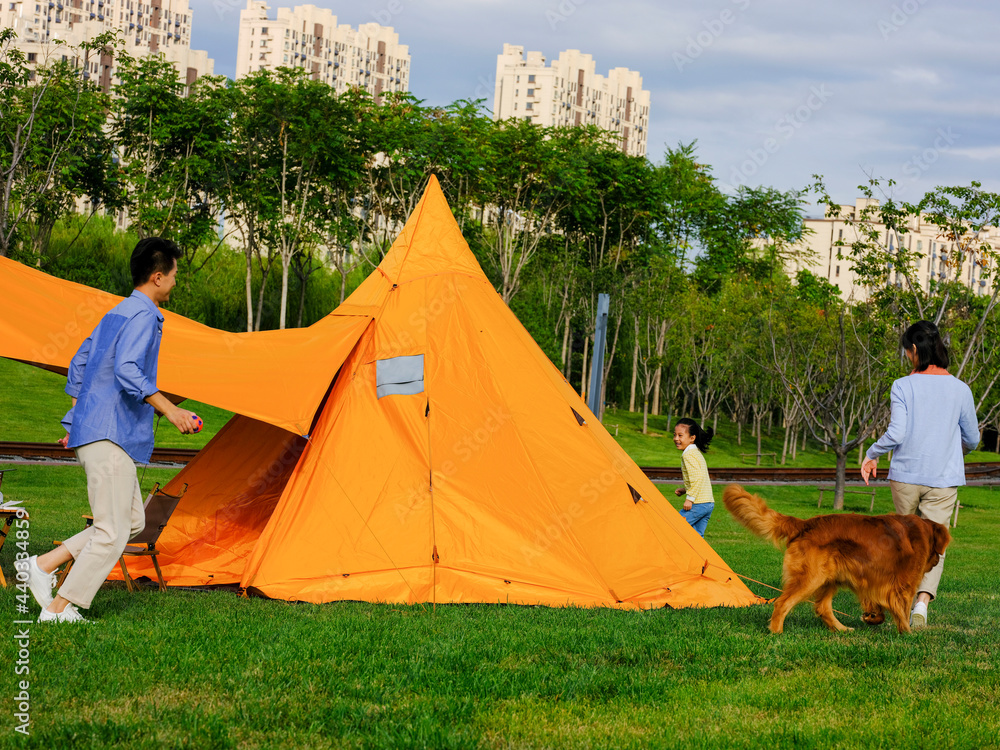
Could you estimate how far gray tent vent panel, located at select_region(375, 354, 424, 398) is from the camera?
8.45 meters

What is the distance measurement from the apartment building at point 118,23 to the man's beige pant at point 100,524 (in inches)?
4052

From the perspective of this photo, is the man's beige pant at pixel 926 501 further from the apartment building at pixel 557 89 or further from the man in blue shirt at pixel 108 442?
the apartment building at pixel 557 89

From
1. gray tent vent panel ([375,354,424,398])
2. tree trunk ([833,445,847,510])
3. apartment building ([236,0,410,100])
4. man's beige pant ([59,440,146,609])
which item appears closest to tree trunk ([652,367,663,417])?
tree trunk ([833,445,847,510])

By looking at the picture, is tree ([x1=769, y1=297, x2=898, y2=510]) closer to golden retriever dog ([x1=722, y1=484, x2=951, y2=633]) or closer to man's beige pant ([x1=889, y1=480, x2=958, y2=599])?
man's beige pant ([x1=889, y1=480, x2=958, y2=599])

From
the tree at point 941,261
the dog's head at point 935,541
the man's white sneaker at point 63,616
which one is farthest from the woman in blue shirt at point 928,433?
the tree at point 941,261

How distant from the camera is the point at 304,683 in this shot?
494 centimetres

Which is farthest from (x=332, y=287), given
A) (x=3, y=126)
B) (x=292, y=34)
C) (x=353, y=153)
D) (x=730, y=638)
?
(x=292, y=34)

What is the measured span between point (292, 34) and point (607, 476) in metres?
145

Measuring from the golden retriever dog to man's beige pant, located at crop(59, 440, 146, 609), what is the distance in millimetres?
3947

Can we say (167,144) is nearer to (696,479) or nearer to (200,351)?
(200,351)

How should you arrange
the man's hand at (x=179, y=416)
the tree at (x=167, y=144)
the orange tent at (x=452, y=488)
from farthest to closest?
1. the tree at (x=167, y=144)
2. the orange tent at (x=452, y=488)
3. the man's hand at (x=179, y=416)

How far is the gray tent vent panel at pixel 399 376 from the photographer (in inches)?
333

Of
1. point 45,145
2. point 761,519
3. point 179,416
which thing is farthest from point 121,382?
point 45,145

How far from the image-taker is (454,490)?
8156 millimetres
